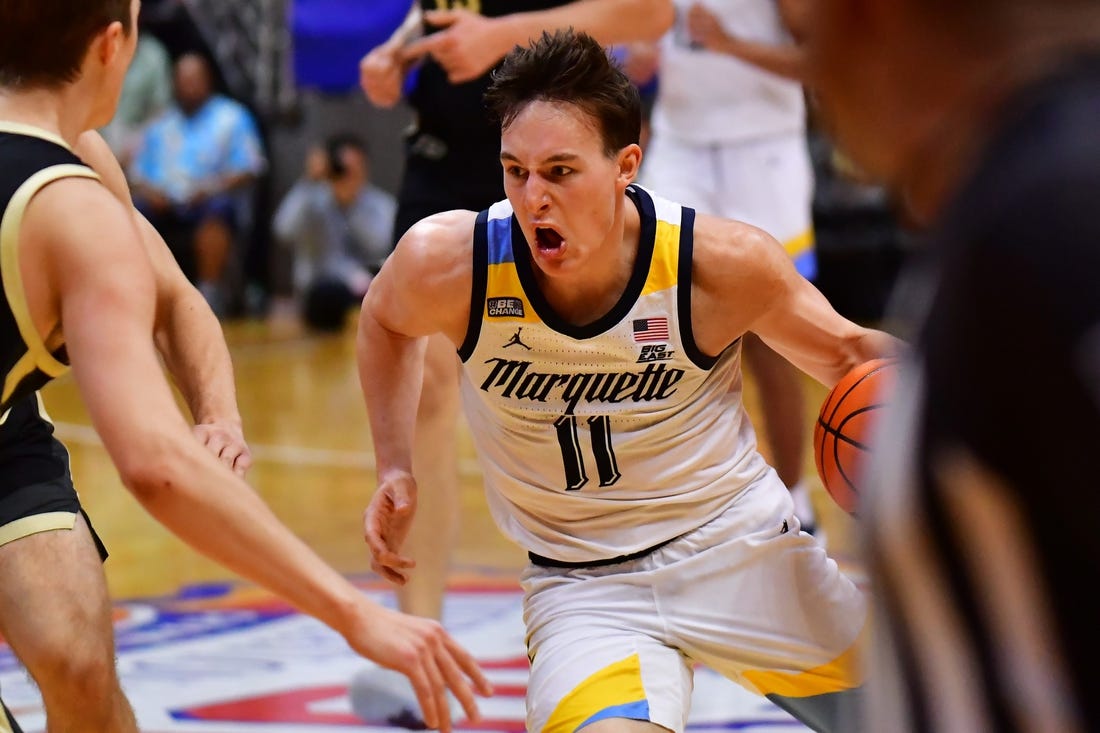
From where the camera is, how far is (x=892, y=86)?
1.27 meters

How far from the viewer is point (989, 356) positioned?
1.17 metres

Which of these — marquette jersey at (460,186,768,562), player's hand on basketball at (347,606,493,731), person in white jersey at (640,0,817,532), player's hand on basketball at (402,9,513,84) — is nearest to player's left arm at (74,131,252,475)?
marquette jersey at (460,186,768,562)

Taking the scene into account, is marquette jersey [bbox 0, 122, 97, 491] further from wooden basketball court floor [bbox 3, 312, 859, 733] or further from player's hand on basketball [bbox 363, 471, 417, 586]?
wooden basketball court floor [bbox 3, 312, 859, 733]

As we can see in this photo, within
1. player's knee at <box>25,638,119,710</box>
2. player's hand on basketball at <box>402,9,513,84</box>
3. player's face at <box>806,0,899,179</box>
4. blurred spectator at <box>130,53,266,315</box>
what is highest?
player's face at <box>806,0,899,179</box>

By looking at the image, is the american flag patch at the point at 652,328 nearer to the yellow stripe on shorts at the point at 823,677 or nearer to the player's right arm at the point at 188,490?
the yellow stripe on shorts at the point at 823,677

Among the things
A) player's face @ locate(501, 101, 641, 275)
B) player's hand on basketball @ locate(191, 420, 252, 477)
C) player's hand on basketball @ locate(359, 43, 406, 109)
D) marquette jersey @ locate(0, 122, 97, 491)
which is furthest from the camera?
player's hand on basketball @ locate(359, 43, 406, 109)

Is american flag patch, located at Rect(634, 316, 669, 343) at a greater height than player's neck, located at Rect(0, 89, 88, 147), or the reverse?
player's neck, located at Rect(0, 89, 88, 147)

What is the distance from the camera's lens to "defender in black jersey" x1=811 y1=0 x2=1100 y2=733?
44.7 inches

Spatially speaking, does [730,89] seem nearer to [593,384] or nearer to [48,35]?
[593,384]

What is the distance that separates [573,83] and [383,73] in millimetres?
1326

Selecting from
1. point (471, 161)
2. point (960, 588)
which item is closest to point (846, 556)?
point (471, 161)

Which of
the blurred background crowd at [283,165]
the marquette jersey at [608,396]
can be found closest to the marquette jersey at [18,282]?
the marquette jersey at [608,396]

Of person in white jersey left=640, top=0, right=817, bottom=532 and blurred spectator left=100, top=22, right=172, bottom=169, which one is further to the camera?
A: blurred spectator left=100, top=22, right=172, bottom=169

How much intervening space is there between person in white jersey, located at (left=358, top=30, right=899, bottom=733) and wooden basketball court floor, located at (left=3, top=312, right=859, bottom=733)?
20.6 inches
